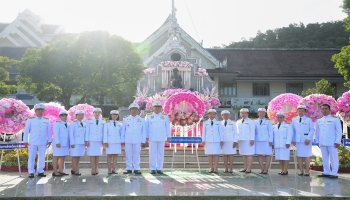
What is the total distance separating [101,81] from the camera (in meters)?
23.9

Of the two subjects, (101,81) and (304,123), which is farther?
(101,81)

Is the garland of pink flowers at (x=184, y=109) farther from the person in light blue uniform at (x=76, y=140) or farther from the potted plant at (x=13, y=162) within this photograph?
the potted plant at (x=13, y=162)

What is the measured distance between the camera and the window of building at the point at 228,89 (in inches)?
1176

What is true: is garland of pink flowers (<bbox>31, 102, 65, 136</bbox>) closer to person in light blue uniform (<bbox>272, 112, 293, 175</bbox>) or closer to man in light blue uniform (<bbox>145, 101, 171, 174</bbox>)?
man in light blue uniform (<bbox>145, 101, 171, 174</bbox>)

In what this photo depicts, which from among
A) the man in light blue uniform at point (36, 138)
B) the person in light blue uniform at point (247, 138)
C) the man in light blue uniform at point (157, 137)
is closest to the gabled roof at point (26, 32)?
the man in light blue uniform at point (36, 138)

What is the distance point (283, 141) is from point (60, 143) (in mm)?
6020

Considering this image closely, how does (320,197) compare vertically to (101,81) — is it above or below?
below

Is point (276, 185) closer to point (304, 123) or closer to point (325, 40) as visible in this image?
point (304, 123)

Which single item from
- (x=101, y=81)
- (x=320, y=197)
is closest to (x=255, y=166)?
(x=320, y=197)

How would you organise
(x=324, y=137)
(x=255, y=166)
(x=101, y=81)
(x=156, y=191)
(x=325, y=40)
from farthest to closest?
(x=325, y=40)
(x=101, y=81)
(x=255, y=166)
(x=324, y=137)
(x=156, y=191)

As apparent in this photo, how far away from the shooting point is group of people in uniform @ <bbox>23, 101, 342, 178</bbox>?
10.3 metres

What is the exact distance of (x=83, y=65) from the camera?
23438 mm

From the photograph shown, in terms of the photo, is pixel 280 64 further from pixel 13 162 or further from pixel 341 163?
pixel 13 162

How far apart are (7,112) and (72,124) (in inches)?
74.1
